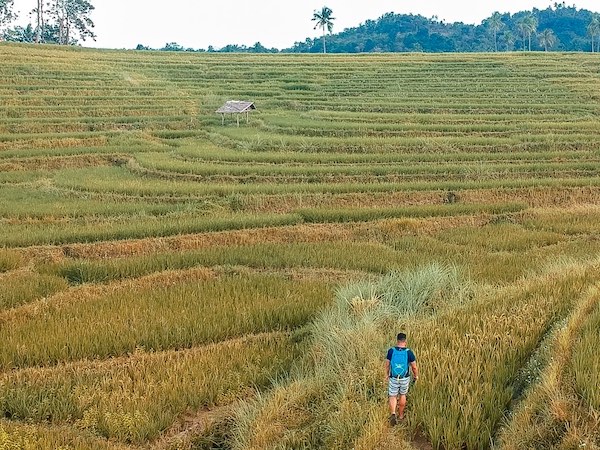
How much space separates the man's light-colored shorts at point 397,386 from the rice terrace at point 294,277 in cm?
23

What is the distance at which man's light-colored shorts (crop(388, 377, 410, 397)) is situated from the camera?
14.3 ft

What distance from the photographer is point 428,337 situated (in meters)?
5.41

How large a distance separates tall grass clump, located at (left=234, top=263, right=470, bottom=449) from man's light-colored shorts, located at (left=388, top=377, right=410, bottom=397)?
0.21 m

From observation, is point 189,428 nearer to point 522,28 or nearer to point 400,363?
point 400,363

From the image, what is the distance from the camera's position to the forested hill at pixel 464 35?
233 ft

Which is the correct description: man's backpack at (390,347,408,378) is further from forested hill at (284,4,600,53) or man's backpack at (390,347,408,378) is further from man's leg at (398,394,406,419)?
forested hill at (284,4,600,53)

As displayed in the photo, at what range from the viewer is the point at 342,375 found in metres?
5.08

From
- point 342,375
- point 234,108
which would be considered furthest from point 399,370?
point 234,108

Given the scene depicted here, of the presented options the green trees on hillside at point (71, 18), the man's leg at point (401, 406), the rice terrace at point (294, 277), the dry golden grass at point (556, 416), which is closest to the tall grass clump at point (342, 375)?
the rice terrace at point (294, 277)

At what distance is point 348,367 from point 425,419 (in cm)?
92

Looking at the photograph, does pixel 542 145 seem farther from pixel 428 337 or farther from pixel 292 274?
pixel 428 337

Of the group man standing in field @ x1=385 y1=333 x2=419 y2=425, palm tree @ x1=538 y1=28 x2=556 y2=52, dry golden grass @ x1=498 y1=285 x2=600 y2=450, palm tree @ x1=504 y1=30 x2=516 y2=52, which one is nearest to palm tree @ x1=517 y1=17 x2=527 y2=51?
palm tree @ x1=504 y1=30 x2=516 y2=52

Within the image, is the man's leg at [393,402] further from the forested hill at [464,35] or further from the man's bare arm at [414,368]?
the forested hill at [464,35]

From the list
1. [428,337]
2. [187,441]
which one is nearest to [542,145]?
[428,337]
